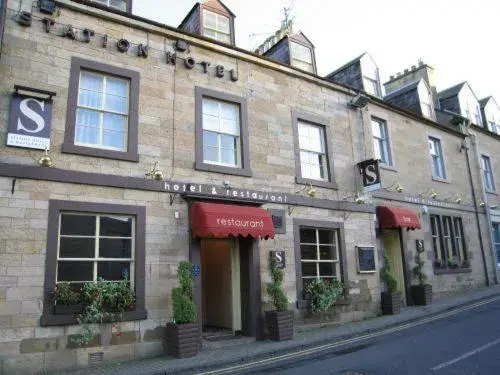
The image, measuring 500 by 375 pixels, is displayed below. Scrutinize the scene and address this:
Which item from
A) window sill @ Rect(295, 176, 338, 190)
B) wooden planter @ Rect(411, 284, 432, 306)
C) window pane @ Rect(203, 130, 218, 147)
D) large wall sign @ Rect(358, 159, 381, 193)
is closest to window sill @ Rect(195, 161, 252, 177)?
window pane @ Rect(203, 130, 218, 147)

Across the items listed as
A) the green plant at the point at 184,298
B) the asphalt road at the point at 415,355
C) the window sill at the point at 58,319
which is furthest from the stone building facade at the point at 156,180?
the asphalt road at the point at 415,355

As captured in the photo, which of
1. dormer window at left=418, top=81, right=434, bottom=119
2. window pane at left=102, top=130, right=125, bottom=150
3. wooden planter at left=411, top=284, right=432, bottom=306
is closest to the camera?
window pane at left=102, top=130, right=125, bottom=150

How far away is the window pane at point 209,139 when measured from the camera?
11438 mm

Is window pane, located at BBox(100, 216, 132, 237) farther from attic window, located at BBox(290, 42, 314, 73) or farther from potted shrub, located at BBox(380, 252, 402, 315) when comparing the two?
potted shrub, located at BBox(380, 252, 402, 315)

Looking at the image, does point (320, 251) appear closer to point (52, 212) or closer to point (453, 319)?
point (453, 319)

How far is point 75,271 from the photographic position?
349 inches

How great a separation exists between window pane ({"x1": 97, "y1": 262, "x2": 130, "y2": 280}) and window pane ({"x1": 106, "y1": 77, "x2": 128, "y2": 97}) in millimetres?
4045

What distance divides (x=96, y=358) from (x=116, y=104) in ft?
18.5

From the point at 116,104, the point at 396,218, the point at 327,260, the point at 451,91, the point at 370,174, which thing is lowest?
the point at 327,260

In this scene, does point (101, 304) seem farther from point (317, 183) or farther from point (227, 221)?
point (317, 183)

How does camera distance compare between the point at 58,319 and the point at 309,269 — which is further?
the point at 309,269

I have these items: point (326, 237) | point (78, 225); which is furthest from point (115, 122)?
point (326, 237)

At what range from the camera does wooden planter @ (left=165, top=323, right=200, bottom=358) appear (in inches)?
352

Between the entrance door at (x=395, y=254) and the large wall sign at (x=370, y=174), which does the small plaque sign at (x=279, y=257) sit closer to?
the large wall sign at (x=370, y=174)
